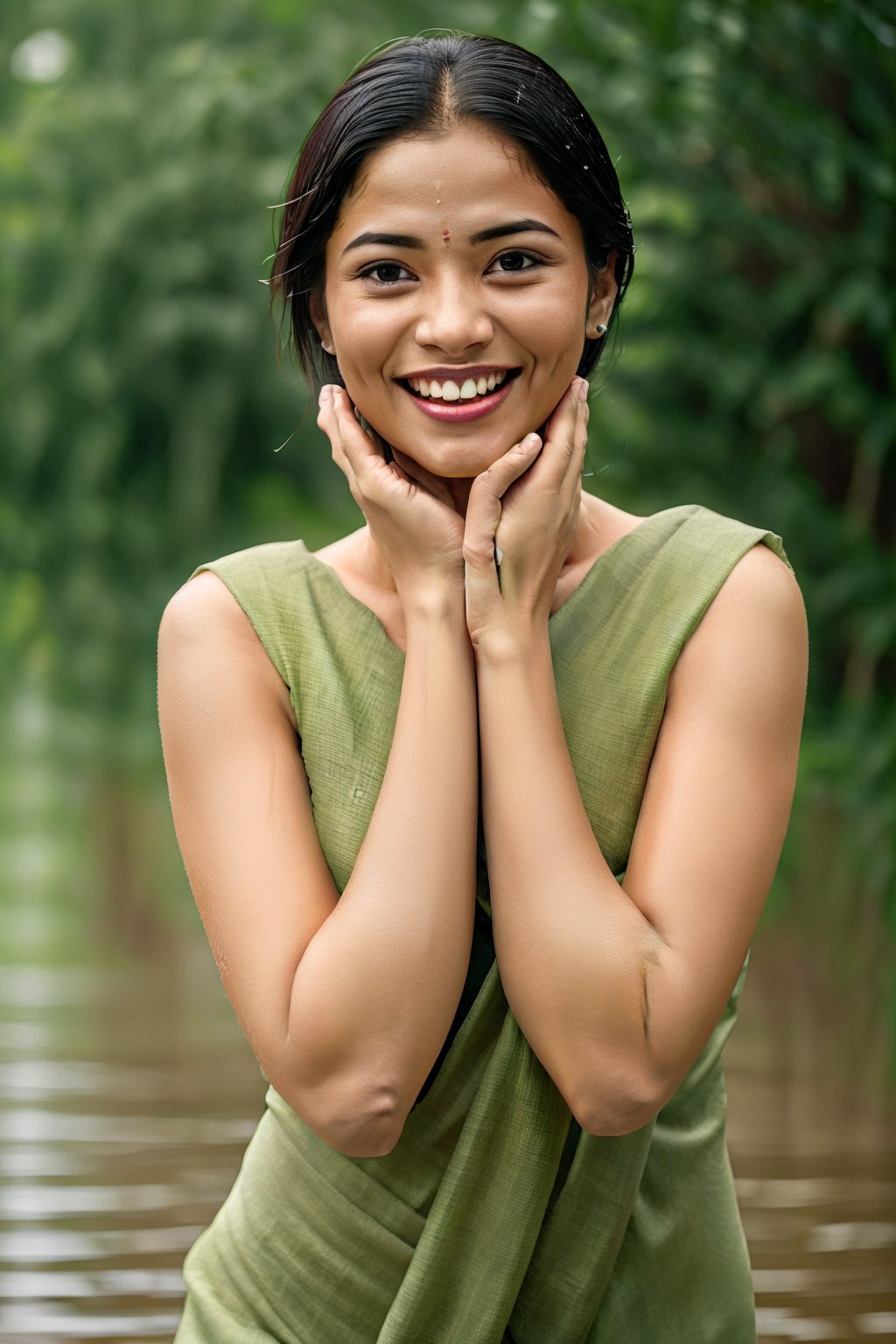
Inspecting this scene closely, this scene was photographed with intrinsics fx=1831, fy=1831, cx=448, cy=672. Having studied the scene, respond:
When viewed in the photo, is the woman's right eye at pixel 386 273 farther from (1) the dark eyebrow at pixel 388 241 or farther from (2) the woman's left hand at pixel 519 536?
(2) the woman's left hand at pixel 519 536

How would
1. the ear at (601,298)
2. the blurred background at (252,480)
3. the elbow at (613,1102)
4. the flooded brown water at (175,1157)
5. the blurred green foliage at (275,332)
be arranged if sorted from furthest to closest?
the blurred green foliage at (275,332), the blurred background at (252,480), the flooded brown water at (175,1157), the ear at (601,298), the elbow at (613,1102)

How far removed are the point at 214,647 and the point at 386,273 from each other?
0.35 m

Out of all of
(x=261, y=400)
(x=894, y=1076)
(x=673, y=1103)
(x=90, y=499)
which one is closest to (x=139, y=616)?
(x=90, y=499)

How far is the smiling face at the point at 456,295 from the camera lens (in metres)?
1.49

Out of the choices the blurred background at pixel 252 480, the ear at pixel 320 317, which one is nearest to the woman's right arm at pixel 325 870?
the ear at pixel 320 317

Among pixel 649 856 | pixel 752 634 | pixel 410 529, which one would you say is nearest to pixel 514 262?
pixel 410 529

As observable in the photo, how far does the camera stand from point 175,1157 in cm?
347

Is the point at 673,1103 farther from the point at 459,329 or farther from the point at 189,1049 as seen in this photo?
the point at 189,1049

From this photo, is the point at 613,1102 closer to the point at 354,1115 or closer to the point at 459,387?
the point at 354,1115

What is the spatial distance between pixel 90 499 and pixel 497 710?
894 centimetres

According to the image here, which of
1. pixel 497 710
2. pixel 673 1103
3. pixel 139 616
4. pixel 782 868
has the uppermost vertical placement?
pixel 497 710

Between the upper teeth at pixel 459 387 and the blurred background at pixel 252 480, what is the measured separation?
27 centimetres

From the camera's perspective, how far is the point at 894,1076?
380 centimetres

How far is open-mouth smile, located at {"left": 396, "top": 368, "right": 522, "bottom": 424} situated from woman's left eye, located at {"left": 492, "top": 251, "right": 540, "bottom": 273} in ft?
0.27
